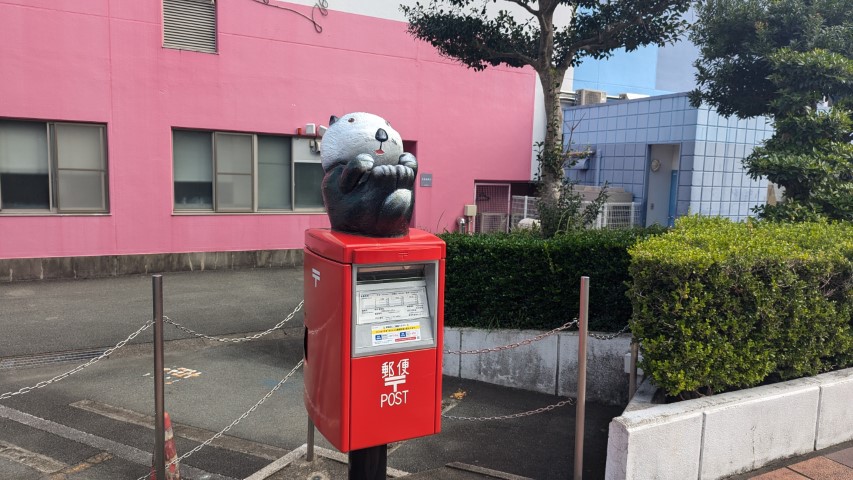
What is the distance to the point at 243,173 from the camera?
14000mm

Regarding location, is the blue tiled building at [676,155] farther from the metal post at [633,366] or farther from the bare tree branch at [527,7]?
the metal post at [633,366]

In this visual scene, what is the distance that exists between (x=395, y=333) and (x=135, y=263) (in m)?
10.6

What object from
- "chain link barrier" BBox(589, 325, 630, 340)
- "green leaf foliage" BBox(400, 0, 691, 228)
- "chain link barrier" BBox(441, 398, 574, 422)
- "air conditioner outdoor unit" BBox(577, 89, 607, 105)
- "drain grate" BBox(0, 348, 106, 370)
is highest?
"air conditioner outdoor unit" BBox(577, 89, 607, 105)

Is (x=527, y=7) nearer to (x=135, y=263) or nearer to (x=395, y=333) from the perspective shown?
(x=395, y=333)

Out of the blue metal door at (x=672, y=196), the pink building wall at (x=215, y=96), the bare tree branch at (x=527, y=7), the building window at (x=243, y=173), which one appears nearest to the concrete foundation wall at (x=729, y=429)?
the bare tree branch at (x=527, y=7)

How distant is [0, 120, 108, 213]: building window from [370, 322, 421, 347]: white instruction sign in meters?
10.7

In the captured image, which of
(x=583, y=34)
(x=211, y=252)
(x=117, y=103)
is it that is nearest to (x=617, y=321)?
(x=583, y=34)

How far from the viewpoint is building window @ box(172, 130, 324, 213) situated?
531 inches

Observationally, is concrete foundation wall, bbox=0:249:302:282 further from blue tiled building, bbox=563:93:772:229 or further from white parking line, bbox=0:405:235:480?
blue tiled building, bbox=563:93:772:229

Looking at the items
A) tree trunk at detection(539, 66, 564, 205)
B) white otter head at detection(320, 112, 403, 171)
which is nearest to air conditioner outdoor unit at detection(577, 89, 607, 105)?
tree trunk at detection(539, 66, 564, 205)

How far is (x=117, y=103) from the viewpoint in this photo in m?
12.4

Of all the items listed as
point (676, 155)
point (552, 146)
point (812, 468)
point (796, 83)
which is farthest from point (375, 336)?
point (676, 155)

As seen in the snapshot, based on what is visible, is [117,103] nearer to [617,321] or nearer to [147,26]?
[147,26]

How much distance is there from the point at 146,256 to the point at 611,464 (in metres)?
11.0
